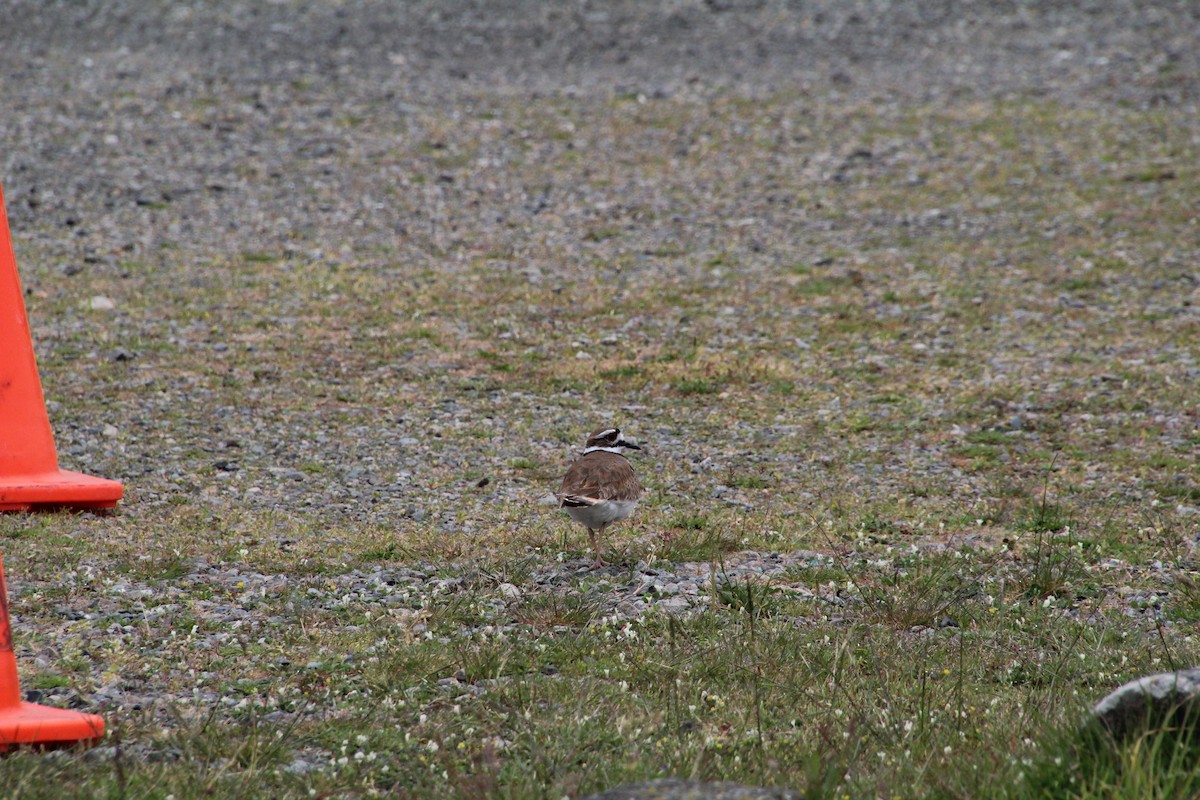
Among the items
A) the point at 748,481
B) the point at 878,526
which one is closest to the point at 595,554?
the point at 878,526

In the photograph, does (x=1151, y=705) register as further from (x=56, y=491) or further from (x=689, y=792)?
(x=56, y=491)

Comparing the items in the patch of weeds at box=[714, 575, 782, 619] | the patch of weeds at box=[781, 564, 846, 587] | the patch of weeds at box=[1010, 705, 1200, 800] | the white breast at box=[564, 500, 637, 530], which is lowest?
the patch of weeds at box=[781, 564, 846, 587]

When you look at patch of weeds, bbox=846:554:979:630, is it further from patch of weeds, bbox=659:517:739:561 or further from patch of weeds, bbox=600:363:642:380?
patch of weeds, bbox=600:363:642:380

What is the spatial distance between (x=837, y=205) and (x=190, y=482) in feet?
43.4

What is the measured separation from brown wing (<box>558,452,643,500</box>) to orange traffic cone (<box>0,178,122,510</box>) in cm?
366

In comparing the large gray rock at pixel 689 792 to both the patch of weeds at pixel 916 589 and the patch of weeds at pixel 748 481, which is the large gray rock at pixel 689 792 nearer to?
the patch of weeds at pixel 916 589

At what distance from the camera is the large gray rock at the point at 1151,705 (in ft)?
18.7

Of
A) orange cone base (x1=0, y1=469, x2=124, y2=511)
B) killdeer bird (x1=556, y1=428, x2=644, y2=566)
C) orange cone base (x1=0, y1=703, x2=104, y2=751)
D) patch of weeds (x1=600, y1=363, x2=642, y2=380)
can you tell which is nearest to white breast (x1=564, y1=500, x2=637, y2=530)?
killdeer bird (x1=556, y1=428, x2=644, y2=566)

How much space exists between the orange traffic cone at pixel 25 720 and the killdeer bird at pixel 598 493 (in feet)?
13.4

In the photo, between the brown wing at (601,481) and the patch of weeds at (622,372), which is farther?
the patch of weeds at (622,372)

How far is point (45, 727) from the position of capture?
6.21m

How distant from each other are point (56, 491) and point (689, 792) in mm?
6786

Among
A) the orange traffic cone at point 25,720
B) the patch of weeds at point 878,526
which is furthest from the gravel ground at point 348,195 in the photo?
the patch of weeds at point 878,526

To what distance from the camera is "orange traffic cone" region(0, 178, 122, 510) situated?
10.1 meters
